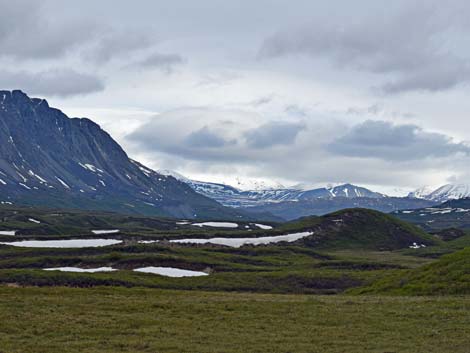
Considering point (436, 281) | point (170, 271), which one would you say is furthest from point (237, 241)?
point (436, 281)

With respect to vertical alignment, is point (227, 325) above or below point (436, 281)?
below

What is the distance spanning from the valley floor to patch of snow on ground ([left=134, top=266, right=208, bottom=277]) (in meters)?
54.9

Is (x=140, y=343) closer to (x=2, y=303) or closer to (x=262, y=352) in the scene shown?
(x=262, y=352)

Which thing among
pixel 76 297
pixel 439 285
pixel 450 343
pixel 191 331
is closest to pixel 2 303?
pixel 76 297

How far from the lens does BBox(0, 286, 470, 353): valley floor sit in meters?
35.1

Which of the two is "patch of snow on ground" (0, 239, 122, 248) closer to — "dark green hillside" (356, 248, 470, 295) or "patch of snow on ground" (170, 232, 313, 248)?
"patch of snow on ground" (170, 232, 313, 248)

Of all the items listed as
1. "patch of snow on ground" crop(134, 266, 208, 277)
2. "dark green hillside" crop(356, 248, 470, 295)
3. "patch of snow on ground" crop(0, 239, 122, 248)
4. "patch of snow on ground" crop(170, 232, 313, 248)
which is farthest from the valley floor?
"patch of snow on ground" crop(170, 232, 313, 248)

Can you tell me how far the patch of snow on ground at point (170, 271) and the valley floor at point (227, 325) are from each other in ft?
180

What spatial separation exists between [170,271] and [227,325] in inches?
2825

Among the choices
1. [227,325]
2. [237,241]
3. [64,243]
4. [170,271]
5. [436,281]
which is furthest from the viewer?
[237,241]

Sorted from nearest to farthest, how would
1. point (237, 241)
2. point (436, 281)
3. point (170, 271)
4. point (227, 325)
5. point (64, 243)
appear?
point (227, 325) < point (436, 281) < point (170, 271) < point (64, 243) < point (237, 241)

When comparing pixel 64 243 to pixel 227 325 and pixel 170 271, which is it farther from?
pixel 227 325

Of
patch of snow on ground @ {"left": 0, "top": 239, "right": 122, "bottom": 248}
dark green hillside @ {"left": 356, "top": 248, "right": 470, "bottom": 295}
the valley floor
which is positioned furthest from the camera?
patch of snow on ground @ {"left": 0, "top": 239, "right": 122, "bottom": 248}

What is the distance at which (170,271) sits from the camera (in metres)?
112
